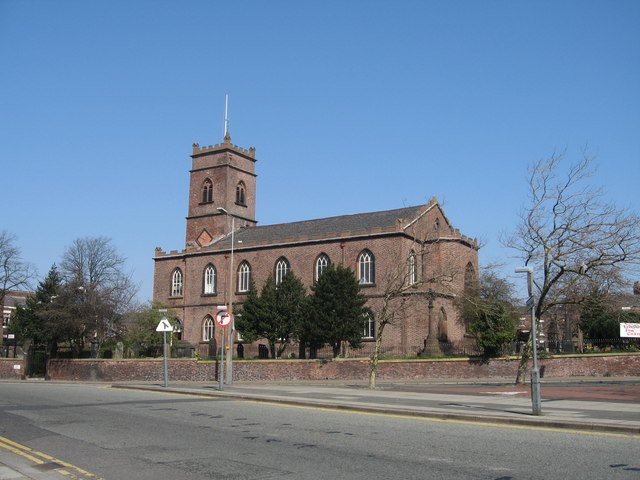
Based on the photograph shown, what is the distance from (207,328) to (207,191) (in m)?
15.7

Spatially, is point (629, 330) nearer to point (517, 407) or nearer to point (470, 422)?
point (517, 407)

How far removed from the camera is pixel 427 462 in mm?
9055

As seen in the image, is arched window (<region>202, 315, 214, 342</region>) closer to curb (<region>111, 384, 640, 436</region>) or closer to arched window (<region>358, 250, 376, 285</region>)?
arched window (<region>358, 250, 376, 285</region>)

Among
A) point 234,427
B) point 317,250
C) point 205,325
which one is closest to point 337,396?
point 234,427

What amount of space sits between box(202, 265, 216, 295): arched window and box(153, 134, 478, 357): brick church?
9cm

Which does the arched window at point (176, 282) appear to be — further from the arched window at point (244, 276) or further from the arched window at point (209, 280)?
the arched window at point (244, 276)

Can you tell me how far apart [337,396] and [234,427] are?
7672 millimetres

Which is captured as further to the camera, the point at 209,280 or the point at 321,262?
the point at 209,280

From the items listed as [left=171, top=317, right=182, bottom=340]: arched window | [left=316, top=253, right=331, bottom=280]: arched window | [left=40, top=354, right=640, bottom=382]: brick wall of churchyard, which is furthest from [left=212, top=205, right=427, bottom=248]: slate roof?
[left=40, top=354, right=640, bottom=382]: brick wall of churchyard

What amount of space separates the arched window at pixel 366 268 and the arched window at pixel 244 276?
11.7m

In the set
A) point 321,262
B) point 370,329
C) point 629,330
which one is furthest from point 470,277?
point 629,330

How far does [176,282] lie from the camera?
61781 millimetres

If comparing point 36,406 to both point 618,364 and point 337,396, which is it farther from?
point 618,364

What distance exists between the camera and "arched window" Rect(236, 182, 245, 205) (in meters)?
66.8
